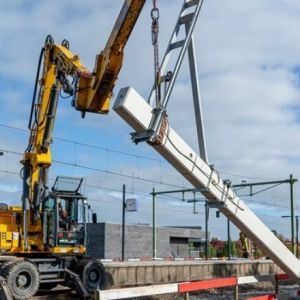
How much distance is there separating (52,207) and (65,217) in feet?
1.73

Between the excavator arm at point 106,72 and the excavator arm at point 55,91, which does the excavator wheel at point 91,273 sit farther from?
the excavator arm at point 106,72

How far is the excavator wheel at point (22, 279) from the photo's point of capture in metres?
16.0

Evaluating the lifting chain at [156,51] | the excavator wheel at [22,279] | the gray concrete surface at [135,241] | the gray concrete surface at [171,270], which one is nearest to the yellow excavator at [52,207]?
the excavator wheel at [22,279]

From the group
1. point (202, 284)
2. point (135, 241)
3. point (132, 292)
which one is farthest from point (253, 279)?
point (135, 241)

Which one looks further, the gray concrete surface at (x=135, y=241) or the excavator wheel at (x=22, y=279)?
the gray concrete surface at (x=135, y=241)

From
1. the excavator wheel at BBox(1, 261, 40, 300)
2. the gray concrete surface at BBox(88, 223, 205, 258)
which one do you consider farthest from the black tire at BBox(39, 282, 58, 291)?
the gray concrete surface at BBox(88, 223, 205, 258)

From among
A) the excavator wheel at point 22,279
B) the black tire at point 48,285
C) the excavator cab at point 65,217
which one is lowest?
the black tire at point 48,285

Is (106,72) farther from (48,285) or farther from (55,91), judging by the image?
(48,285)

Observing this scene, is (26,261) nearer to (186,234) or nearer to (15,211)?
(15,211)

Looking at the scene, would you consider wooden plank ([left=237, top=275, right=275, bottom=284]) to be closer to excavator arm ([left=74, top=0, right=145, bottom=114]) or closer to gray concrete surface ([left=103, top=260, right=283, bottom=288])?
excavator arm ([left=74, top=0, right=145, bottom=114])

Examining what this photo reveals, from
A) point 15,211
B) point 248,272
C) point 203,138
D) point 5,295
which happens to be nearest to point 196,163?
point 203,138

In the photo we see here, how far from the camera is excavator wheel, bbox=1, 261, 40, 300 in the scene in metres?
16.0

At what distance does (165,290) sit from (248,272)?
1899 cm

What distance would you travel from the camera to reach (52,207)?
59.6 feet
